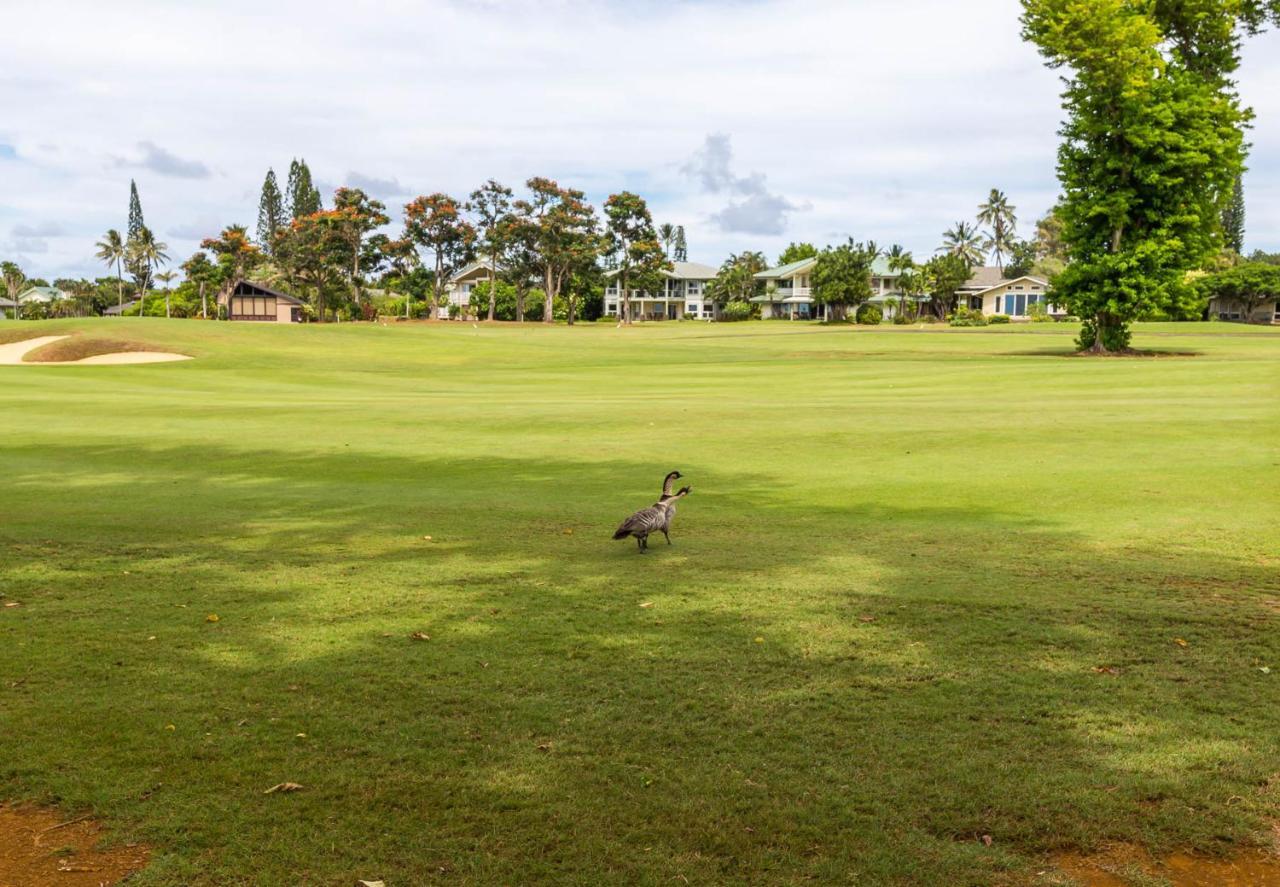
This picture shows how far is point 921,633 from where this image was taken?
840 centimetres

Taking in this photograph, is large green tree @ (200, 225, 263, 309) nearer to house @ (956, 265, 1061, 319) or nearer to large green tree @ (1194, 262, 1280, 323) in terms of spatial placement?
house @ (956, 265, 1061, 319)

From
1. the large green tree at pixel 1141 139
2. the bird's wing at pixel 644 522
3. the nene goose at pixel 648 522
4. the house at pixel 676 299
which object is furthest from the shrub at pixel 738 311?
the bird's wing at pixel 644 522

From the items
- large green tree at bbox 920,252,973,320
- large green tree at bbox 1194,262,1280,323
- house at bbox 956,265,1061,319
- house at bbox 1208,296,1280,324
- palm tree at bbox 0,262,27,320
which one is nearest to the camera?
large green tree at bbox 1194,262,1280,323

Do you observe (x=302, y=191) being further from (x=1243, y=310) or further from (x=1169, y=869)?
(x=1169, y=869)

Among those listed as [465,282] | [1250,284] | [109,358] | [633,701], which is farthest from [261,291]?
[633,701]

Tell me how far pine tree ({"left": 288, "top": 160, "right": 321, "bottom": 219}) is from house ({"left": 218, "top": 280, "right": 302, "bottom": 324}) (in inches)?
2209

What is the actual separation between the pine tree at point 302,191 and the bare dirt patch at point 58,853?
616 ft

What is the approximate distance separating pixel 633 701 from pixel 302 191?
190 meters

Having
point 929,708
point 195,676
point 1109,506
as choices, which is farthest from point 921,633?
point 1109,506

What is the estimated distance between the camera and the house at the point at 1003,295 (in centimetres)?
14050

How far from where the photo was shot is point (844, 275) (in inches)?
5148

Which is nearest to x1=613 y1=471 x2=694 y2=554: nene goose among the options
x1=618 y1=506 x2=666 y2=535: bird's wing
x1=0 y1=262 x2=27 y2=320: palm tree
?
x1=618 y1=506 x2=666 y2=535: bird's wing

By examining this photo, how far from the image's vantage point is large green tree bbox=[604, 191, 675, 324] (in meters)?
137

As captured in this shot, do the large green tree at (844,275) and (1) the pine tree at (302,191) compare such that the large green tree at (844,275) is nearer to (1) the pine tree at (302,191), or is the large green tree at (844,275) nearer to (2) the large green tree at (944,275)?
(2) the large green tree at (944,275)
